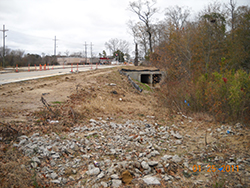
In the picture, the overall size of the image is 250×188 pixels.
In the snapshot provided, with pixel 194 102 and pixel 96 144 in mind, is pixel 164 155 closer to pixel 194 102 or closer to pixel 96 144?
pixel 96 144

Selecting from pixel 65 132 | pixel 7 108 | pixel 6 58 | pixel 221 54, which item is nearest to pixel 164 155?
pixel 65 132

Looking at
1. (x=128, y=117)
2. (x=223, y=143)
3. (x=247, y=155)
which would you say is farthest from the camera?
(x=128, y=117)

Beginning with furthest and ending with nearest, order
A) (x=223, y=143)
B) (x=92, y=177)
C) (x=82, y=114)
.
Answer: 1. (x=82, y=114)
2. (x=223, y=143)
3. (x=92, y=177)

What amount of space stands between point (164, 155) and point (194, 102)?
4604mm

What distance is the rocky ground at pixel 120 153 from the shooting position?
→ 3.97 m

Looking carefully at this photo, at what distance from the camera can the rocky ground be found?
13.0 ft

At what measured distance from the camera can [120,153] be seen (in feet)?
17.4

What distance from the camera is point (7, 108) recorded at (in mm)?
7023
